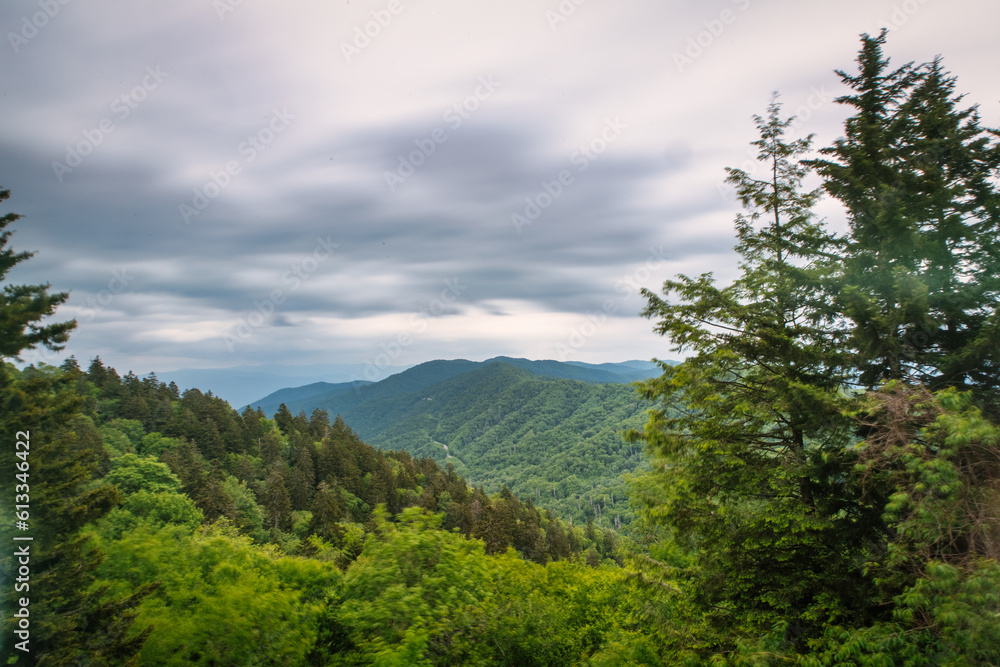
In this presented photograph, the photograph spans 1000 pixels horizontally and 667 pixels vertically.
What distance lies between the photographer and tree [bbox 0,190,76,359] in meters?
12.0

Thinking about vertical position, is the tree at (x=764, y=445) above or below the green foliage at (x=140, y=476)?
above

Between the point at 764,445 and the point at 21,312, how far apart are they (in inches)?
731

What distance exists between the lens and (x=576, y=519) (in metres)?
152

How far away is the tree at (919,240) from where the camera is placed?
28.1 ft

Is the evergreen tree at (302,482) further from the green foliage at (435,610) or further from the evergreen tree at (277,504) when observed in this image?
the green foliage at (435,610)

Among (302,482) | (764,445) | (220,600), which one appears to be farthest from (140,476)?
(764,445)

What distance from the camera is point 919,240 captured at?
873 cm

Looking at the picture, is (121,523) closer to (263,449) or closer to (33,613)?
(33,613)

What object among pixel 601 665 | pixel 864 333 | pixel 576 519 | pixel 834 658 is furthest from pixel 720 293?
pixel 576 519

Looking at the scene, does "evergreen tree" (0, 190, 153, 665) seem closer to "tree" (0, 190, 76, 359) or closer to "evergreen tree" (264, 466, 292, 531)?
"tree" (0, 190, 76, 359)

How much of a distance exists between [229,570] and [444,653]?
33.0 ft

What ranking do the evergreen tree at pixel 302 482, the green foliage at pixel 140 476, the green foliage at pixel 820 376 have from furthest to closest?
the evergreen tree at pixel 302 482
the green foliage at pixel 140 476
the green foliage at pixel 820 376

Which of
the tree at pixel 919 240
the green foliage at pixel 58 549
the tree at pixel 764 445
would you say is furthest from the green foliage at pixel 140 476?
the tree at pixel 919 240

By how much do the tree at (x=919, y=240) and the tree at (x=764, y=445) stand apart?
0.69 m
